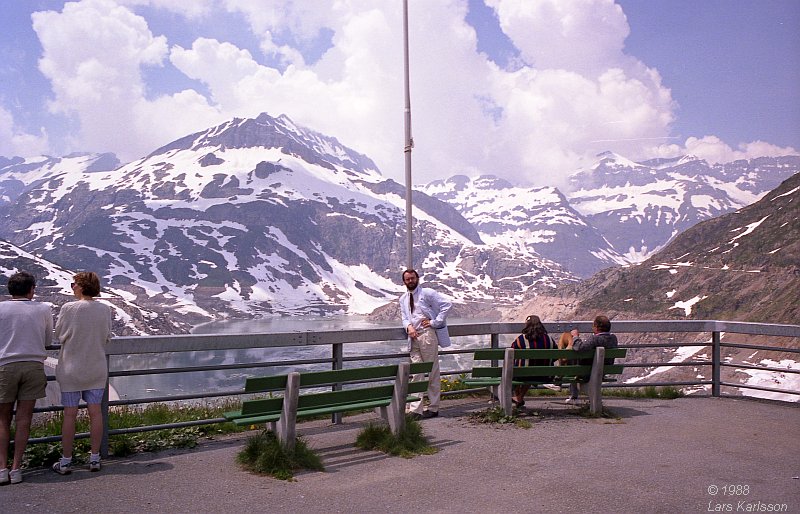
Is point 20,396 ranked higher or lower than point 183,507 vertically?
higher

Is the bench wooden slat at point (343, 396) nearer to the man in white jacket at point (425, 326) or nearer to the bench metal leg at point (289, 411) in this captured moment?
the bench metal leg at point (289, 411)

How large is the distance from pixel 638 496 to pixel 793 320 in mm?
182210

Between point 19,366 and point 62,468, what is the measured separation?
118 centimetres

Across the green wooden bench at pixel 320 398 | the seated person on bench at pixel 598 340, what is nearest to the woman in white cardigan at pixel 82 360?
the green wooden bench at pixel 320 398

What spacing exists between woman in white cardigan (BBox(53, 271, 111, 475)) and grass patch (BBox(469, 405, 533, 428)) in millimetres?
5235

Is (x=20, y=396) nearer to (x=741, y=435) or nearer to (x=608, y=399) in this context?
(x=741, y=435)

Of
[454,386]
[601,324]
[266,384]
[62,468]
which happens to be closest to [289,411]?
[266,384]

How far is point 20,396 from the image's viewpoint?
7449mm

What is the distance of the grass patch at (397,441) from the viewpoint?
8.80 meters

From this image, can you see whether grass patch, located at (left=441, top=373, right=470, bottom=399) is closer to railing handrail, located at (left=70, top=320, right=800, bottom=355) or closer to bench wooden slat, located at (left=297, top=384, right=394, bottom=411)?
railing handrail, located at (left=70, top=320, right=800, bottom=355)

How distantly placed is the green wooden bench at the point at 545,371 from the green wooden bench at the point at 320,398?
145cm

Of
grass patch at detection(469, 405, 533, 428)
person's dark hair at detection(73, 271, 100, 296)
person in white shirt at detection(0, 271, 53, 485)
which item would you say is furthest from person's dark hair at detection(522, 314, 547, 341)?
person in white shirt at detection(0, 271, 53, 485)

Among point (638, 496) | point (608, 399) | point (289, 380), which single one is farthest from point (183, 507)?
point (608, 399)

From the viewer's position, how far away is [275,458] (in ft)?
26.1
